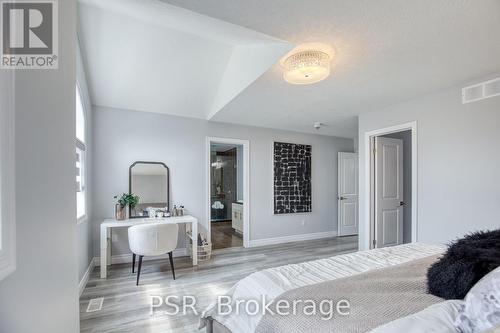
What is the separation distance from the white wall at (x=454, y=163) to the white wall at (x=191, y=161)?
223 centimetres

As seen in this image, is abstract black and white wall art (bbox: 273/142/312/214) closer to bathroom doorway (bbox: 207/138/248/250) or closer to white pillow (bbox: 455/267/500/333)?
bathroom doorway (bbox: 207/138/248/250)

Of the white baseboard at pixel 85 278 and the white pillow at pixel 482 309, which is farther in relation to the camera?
the white baseboard at pixel 85 278

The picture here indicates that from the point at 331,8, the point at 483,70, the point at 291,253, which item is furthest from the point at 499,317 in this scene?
the point at 291,253

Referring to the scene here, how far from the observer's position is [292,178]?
5074 mm

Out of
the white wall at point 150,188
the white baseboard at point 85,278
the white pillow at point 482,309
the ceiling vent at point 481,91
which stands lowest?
the white baseboard at point 85,278

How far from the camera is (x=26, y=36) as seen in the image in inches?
51.2

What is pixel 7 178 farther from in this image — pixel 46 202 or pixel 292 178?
pixel 292 178

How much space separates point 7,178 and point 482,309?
6.14ft

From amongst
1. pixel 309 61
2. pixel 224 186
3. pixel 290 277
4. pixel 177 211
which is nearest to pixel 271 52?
pixel 309 61

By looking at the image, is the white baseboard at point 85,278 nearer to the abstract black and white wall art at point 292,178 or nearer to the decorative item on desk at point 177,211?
the decorative item on desk at point 177,211

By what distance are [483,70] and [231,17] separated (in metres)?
2.49

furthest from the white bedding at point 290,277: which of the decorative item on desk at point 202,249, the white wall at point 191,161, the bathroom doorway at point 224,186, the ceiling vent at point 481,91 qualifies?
the bathroom doorway at point 224,186

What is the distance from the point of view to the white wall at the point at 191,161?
365cm

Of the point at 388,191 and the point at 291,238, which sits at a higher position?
the point at 388,191
